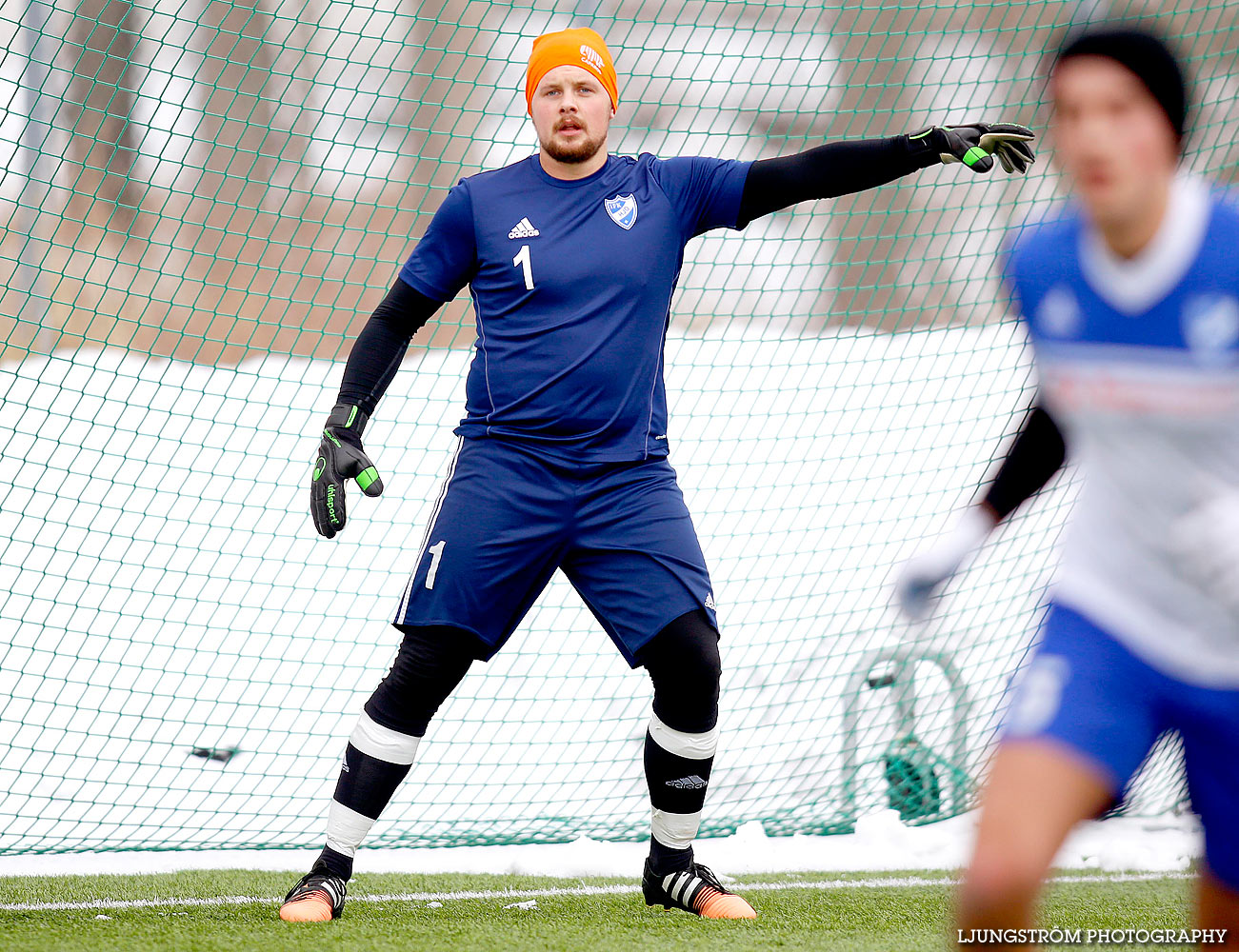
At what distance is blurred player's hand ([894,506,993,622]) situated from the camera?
5.42 feet

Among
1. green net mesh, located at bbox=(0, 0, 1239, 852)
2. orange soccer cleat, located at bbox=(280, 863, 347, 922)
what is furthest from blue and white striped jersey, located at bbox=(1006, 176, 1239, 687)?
green net mesh, located at bbox=(0, 0, 1239, 852)

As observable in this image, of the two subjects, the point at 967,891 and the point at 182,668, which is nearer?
the point at 967,891

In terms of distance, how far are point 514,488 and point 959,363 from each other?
4642 mm

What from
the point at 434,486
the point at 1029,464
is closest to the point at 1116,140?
the point at 1029,464

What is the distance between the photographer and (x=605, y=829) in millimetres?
4082

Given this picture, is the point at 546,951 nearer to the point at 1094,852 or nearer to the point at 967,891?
the point at 967,891

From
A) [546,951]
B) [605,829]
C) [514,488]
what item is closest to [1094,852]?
[605,829]

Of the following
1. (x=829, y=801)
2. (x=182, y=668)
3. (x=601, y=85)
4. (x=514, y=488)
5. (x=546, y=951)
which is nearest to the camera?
(x=546, y=951)

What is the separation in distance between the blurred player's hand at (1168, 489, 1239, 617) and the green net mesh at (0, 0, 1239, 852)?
2509mm

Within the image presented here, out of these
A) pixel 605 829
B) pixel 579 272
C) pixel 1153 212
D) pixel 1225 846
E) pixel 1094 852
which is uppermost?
pixel 1153 212

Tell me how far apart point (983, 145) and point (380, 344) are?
144 cm

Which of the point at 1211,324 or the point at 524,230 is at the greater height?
the point at 1211,324

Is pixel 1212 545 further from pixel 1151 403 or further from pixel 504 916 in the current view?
pixel 504 916

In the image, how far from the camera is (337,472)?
2.73 m
